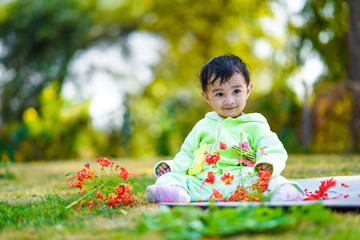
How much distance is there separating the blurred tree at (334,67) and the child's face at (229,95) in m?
5.09

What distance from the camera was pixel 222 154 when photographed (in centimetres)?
246

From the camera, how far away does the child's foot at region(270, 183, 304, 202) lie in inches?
76.8

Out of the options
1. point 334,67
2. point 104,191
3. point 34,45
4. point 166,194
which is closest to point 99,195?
point 104,191

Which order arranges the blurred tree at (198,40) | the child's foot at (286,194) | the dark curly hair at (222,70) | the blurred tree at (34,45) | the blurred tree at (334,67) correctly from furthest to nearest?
the blurred tree at (198,40) < the blurred tree at (34,45) < the blurred tree at (334,67) < the dark curly hair at (222,70) < the child's foot at (286,194)

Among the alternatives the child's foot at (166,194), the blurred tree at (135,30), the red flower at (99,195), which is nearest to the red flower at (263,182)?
the child's foot at (166,194)

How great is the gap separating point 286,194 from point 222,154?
59 cm

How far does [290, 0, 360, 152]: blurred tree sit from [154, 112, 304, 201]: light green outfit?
16.7 ft

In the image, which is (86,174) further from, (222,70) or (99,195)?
(222,70)

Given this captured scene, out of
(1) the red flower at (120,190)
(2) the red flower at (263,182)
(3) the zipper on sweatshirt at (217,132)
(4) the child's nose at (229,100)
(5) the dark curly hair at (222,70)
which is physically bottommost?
(1) the red flower at (120,190)

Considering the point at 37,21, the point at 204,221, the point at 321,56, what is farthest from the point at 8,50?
the point at 204,221

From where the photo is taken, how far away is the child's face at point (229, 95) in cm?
246

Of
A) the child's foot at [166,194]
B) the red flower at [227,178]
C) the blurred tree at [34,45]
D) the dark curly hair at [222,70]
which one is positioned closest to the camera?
the red flower at [227,178]

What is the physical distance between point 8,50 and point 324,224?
43.8 feet

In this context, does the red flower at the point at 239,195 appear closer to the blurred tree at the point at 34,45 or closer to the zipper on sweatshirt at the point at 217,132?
the zipper on sweatshirt at the point at 217,132
